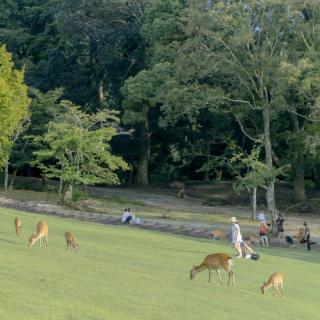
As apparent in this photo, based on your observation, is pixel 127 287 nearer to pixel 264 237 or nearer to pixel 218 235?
pixel 218 235

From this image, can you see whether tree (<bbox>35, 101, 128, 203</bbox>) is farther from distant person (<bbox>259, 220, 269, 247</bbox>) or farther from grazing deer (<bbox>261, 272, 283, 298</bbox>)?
grazing deer (<bbox>261, 272, 283, 298</bbox>)

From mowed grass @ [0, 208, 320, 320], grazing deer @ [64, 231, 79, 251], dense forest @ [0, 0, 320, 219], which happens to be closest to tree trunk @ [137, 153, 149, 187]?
dense forest @ [0, 0, 320, 219]

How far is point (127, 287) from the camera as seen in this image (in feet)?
43.2

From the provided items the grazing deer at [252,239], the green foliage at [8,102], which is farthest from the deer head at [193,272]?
the green foliage at [8,102]

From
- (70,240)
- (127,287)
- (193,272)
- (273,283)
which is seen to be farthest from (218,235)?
(127,287)

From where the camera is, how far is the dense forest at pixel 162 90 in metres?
37.4

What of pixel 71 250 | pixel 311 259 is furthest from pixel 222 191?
pixel 71 250

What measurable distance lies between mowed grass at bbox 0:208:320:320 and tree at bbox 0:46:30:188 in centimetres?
2104

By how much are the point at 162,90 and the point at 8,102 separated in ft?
32.0

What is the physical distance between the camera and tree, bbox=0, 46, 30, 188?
41.0 m

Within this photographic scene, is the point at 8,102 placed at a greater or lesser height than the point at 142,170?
greater

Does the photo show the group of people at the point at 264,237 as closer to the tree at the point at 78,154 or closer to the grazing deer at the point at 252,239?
the grazing deer at the point at 252,239

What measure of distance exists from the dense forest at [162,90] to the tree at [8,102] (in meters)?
0.11

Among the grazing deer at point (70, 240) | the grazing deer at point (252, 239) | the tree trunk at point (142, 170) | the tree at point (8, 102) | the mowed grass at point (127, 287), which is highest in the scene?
the tree at point (8, 102)
